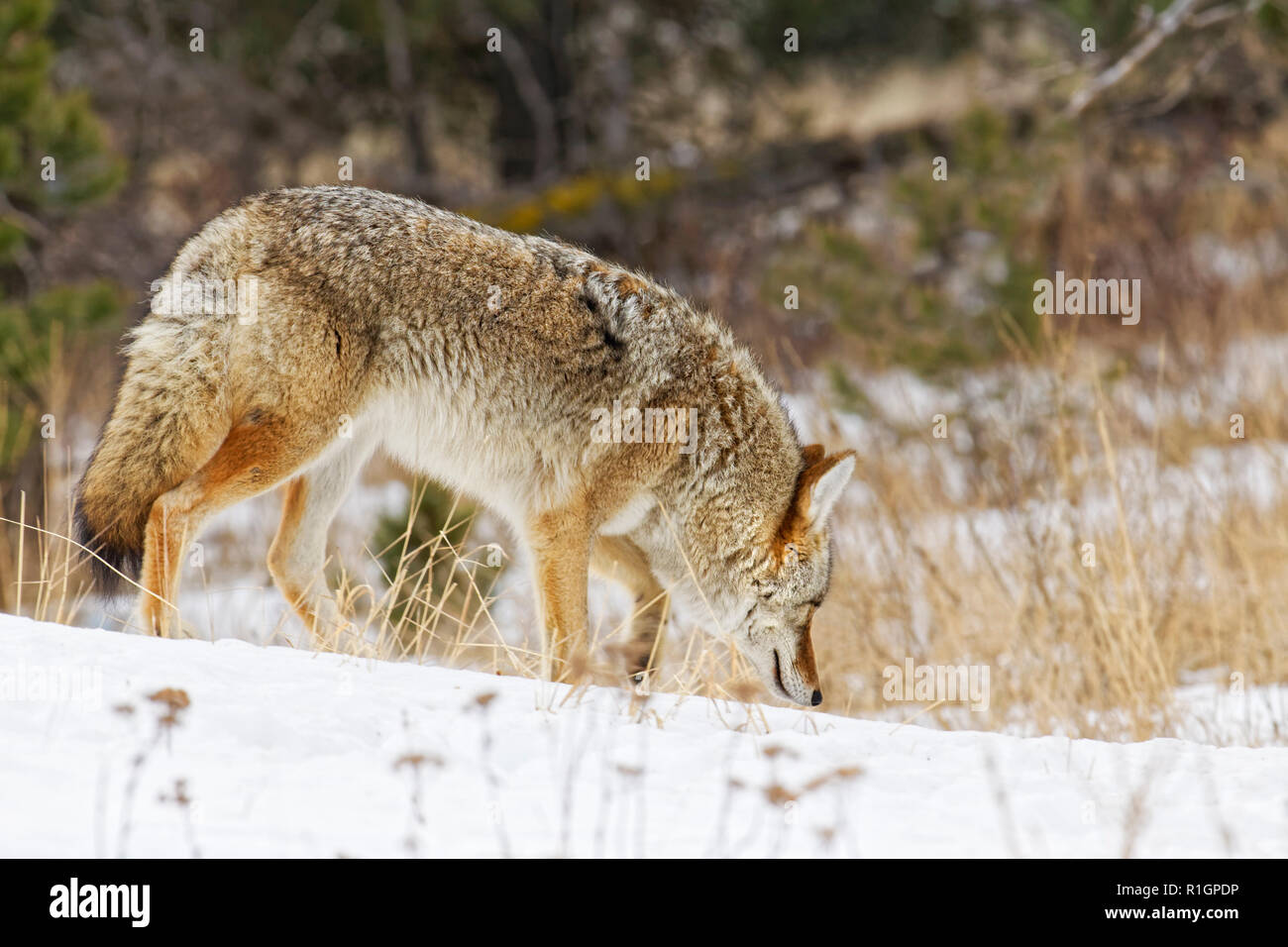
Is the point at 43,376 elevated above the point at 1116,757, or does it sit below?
above

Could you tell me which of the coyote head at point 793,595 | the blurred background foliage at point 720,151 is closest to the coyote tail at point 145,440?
the coyote head at point 793,595

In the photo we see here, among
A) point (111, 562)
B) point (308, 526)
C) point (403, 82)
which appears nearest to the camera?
point (111, 562)

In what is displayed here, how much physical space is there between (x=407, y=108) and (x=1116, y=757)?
14602mm

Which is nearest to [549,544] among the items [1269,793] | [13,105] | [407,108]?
[1269,793]

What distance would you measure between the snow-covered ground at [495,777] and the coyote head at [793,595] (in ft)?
5.21

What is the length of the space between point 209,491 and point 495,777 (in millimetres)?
2434

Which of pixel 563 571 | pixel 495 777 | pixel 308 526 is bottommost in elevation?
pixel 495 777

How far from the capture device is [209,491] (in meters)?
5.07

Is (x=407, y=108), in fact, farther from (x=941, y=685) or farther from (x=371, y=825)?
(x=371, y=825)

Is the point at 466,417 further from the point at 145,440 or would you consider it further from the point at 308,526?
the point at 145,440

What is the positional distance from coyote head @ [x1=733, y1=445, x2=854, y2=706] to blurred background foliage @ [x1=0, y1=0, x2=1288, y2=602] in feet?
15.1

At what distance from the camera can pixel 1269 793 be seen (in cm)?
345

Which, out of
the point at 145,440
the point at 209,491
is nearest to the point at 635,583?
the point at 209,491

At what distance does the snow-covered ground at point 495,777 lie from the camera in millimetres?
2787
